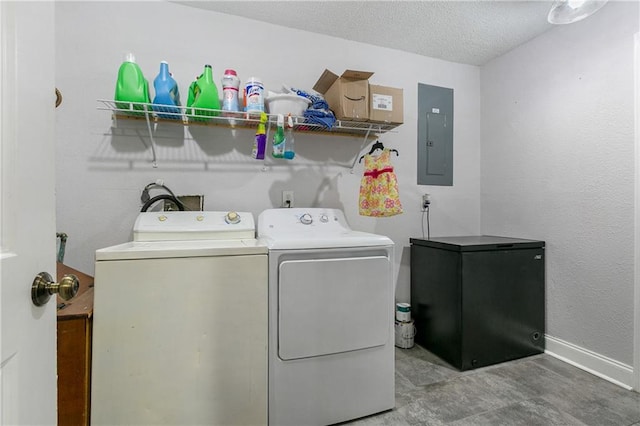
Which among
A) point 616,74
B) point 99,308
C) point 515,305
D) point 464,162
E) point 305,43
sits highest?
point 305,43

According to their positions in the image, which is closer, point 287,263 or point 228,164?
point 287,263

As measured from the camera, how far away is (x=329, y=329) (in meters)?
1.47

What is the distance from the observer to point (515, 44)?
2428mm

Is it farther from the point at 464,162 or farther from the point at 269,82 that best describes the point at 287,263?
the point at 464,162

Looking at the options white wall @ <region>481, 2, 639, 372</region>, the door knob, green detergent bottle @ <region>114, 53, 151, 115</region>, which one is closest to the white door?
the door knob

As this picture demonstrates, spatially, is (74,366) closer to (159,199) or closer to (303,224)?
(159,199)

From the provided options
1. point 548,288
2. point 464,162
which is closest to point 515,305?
point 548,288

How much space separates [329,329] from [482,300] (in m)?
1.18

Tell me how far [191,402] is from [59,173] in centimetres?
156

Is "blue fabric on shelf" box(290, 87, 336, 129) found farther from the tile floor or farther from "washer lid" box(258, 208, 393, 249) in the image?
the tile floor

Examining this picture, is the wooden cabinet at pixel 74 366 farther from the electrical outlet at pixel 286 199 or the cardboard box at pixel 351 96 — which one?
the cardboard box at pixel 351 96

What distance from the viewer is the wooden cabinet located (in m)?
1.13

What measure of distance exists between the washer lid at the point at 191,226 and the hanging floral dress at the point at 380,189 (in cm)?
79

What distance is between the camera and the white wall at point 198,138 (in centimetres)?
181
